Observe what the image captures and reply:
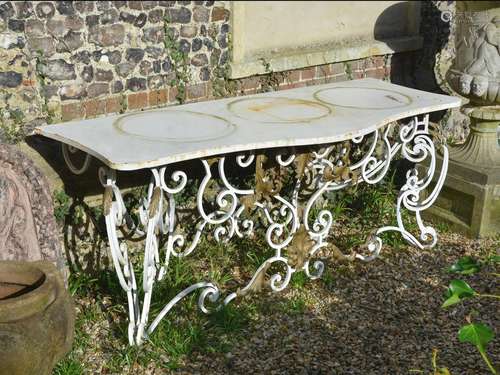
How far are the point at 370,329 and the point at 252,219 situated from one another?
1.23m

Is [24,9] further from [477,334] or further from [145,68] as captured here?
[477,334]

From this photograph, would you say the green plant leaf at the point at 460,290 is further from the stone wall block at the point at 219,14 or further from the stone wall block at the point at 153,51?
the stone wall block at the point at 219,14

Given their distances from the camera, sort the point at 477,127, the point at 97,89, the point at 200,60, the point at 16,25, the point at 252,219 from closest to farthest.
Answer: the point at 16,25 → the point at 97,89 → the point at 252,219 → the point at 200,60 → the point at 477,127

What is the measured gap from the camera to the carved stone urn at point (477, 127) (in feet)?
17.0

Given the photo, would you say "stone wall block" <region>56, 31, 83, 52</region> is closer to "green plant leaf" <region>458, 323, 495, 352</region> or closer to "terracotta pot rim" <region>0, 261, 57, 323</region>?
"terracotta pot rim" <region>0, 261, 57, 323</region>

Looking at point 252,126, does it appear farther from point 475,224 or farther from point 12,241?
point 475,224

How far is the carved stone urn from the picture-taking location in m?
5.19

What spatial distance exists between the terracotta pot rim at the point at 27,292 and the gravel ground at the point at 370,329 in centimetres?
86

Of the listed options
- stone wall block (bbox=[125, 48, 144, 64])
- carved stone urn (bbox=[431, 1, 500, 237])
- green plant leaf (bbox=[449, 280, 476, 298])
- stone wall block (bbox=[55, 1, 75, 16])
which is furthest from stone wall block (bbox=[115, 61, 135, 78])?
green plant leaf (bbox=[449, 280, 476, 298])

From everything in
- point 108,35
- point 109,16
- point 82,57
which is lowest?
point 82,57

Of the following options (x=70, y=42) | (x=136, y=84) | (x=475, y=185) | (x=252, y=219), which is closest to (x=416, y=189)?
(x=475, y=185)

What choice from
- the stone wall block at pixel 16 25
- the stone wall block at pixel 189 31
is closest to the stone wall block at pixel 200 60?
the stone wall block at pixel 189 31

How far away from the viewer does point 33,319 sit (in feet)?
9.76

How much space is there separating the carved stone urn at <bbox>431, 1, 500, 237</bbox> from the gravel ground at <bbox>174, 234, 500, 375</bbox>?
0.52 metres
